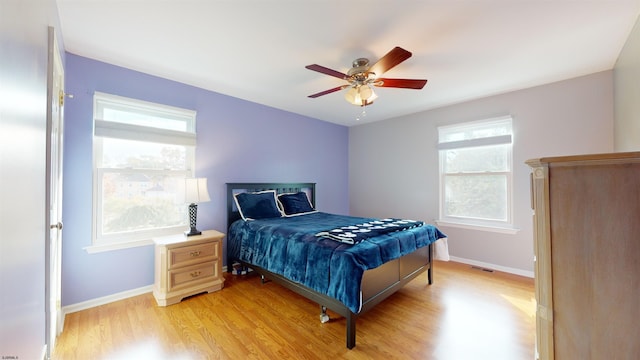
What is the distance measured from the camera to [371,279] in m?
2.10

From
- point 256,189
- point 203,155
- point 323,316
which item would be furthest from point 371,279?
point 203,155

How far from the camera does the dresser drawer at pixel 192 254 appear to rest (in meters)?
2.52

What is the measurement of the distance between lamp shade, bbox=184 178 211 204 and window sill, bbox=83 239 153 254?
68cm

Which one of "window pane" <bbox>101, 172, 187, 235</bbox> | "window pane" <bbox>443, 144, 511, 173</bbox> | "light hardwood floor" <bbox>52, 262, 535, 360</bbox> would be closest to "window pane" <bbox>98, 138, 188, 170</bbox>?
"window pane" <bbox>101, 172, 187, 235</bbox>

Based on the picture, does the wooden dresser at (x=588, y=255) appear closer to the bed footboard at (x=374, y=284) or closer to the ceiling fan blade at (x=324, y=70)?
the bed footboard at (x=374, y=284)

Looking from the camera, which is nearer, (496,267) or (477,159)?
(496,267)

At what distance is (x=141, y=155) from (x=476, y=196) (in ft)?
14.9

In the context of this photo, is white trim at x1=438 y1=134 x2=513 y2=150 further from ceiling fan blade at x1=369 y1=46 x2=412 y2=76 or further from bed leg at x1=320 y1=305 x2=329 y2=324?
bed leg at x1=320 y1=305 x2=329 y2=324

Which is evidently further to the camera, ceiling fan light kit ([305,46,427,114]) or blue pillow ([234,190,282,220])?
blue pillow ([234,190,282,220])

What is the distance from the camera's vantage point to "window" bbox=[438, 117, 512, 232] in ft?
11.3

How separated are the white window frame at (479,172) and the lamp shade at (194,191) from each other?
3.53m

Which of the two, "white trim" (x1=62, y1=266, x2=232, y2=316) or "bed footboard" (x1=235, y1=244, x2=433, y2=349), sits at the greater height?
"bed footboard" (x1=235, y1=244, x2=433, y2=349)

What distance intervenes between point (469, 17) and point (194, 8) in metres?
2.05

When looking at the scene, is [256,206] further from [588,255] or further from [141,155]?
[588,255]
